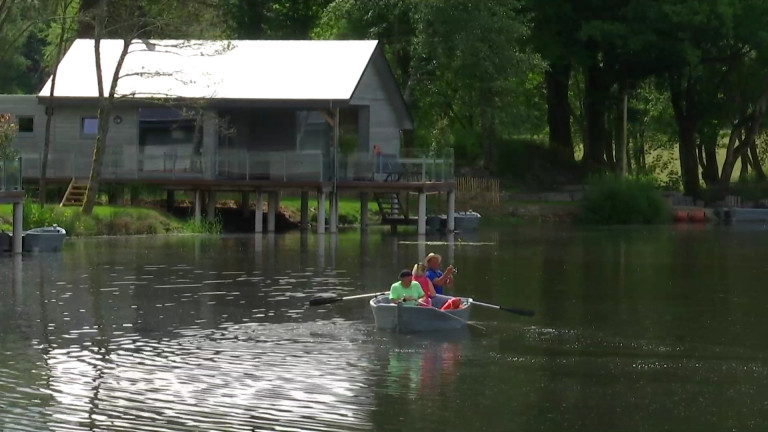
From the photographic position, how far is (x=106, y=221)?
52.8 meters

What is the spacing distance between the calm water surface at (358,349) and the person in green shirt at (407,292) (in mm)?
799

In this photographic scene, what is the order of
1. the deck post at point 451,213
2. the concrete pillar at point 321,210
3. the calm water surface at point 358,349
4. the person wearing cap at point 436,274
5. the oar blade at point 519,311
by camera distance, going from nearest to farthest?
the calm water surface at point 358,349 < the person wearing cap at point 436,274 < the oar blade at point 519,311 < the concrete pillar at point 321,210 < the deck post at point 451,213

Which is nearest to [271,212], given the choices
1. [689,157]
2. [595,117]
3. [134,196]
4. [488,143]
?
[134,196]

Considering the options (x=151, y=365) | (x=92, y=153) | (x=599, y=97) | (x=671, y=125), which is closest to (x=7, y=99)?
Result: (x=92, y=153)

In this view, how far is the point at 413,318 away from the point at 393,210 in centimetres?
3790

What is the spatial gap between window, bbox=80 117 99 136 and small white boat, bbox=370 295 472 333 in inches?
1292

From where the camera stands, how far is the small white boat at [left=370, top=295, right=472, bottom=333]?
88.0 feet

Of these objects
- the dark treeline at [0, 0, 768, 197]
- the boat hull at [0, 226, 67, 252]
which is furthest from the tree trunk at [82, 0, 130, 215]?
the boat hull at [0, 226, 67, 252]

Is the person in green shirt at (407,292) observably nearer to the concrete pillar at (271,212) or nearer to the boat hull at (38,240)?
the boat hull at (38,240)

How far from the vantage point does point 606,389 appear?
2112 centimetres

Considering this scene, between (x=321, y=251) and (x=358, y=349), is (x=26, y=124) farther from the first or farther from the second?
(x=358, y=349)

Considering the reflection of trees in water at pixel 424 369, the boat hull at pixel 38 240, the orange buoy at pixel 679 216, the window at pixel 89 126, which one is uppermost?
the window at pixel 89 126

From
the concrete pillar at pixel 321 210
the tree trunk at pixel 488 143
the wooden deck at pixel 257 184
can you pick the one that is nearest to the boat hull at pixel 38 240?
the wooden deck at pixel 257 184

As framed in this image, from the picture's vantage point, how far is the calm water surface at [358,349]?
19.1 meters
